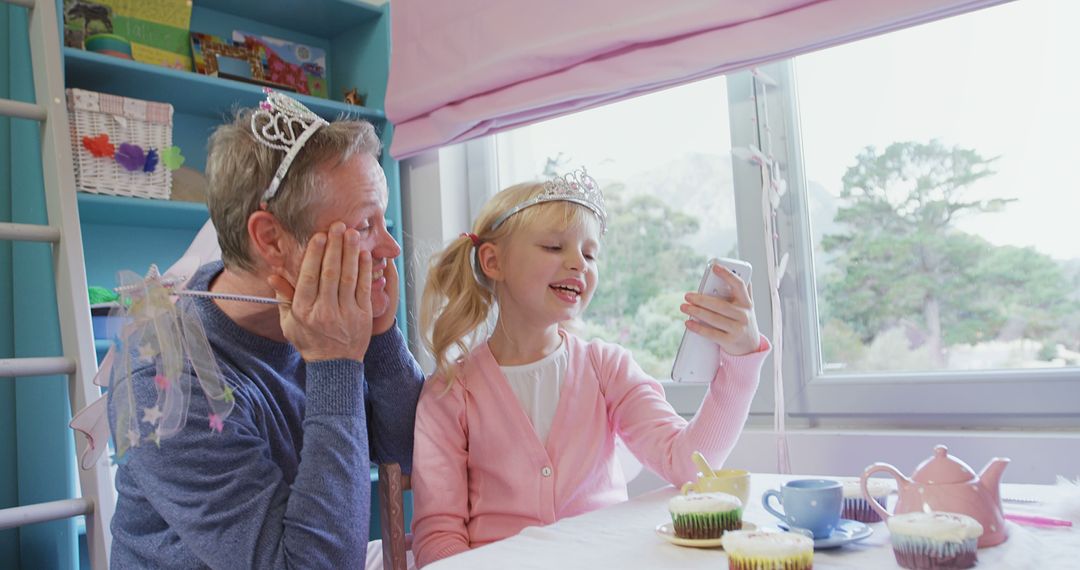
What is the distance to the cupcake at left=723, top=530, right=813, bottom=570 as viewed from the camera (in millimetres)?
766

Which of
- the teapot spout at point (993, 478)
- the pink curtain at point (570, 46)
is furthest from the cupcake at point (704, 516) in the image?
the pink curtain at point (570, 46)

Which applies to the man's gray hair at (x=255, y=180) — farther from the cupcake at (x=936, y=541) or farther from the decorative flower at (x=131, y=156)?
the cupcake at (x=936, y=541)

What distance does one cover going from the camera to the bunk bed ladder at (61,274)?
147 centimetres

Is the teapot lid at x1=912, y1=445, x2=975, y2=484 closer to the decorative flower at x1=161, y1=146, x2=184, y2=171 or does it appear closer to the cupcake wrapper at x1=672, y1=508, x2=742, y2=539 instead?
the cupcake wrapper at x1=672, y1=508, x2=742, y2=539

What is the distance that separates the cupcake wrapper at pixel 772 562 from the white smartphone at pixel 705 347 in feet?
1.83

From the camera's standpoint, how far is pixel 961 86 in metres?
1.68

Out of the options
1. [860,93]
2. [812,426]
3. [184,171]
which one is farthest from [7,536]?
[860,93]

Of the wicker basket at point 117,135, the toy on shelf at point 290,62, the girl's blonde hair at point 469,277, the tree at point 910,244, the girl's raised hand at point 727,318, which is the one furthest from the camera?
the toy on shelf at point 290,62

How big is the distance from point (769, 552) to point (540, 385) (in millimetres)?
760

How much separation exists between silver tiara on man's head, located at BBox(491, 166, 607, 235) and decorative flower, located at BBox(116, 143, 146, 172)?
0.91 meters

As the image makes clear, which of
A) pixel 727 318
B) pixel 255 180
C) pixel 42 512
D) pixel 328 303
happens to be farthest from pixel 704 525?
pixel 42 512

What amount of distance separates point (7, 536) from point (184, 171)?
948mm

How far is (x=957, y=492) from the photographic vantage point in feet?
2.81

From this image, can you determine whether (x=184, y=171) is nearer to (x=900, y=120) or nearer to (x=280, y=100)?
(x=280, y=100)
